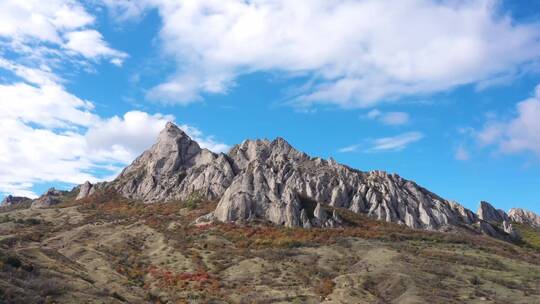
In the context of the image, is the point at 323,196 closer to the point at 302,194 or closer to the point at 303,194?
the point at 303,194

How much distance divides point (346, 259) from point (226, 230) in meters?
38.6

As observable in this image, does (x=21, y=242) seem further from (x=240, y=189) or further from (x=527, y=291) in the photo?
(x=527, y=291)

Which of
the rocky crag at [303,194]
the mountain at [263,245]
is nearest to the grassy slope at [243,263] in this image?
the mountain at [263,245]

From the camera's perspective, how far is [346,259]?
4323 inches

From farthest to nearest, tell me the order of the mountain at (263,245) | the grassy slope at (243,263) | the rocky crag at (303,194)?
the rocky crag at (303,194) < the mountain at (263,245) < the grassy slope at (243,263)

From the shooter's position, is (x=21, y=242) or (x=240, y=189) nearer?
(x=21, y=242)

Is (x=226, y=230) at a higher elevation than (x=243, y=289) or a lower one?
higher

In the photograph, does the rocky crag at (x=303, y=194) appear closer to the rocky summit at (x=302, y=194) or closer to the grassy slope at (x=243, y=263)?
the rocky summit at (x=302, y=194)

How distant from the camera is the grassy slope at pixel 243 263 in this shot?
62.1m

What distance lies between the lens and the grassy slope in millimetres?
62062

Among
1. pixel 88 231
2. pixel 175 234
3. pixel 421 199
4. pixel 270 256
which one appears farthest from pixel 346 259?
pixel 421 199

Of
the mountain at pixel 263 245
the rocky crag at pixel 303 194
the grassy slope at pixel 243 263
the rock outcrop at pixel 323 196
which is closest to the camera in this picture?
the grassy slope at pixel 243 263

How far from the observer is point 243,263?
107 meters

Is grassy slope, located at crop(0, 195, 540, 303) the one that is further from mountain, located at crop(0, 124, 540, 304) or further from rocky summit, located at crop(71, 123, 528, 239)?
rocky summit, located at crop(71, 123, 528, 239)
